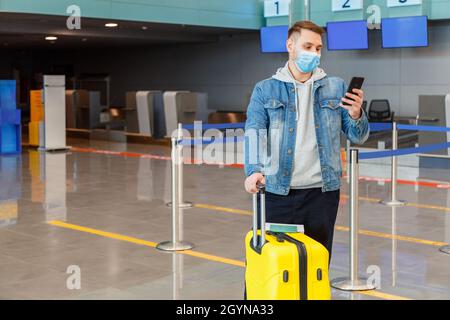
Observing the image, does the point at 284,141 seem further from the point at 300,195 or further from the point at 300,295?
the point at 300,295

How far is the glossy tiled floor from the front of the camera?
19.2ft

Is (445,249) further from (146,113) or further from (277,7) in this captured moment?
(277,7)

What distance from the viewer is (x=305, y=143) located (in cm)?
398

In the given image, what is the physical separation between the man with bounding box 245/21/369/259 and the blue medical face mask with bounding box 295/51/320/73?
0.02 m

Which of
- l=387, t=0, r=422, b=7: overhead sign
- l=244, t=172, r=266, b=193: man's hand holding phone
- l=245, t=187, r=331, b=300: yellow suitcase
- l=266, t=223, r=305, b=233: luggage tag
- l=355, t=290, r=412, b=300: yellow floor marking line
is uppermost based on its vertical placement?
l=387, t=0, r=422, b=7: overhead sign

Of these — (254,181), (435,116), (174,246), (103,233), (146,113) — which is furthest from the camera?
(146,113)

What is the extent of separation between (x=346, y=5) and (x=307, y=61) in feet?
50.0

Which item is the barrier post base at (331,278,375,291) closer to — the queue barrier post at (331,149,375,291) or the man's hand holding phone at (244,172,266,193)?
the queue barrier post at (331,149,375,291)

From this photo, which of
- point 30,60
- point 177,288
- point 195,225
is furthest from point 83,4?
point 30,60

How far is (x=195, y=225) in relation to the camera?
8.46m

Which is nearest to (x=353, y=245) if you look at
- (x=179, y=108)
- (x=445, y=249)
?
(x=445, y=249)

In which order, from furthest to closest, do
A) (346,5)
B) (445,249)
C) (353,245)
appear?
(346,5) → (445,249) → (353,245)

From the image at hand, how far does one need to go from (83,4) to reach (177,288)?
37.6 ft

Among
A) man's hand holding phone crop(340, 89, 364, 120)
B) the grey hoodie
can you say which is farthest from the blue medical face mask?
man's hand holding phone crop(340, 89, 364, 120)
